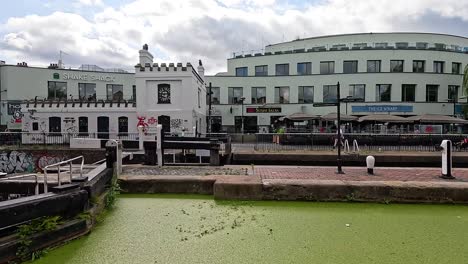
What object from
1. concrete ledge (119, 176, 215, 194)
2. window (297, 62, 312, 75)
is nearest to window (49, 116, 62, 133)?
concrete ledge (119, 176, 215, 194)

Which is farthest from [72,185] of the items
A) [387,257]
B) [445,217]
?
[445,217]

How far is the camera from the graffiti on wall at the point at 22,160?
1891 cm

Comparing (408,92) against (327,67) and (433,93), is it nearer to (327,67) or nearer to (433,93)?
(433,93)

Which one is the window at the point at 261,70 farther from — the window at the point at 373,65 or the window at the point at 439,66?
the window at the point at 439,66

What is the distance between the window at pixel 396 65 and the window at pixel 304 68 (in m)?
8.20

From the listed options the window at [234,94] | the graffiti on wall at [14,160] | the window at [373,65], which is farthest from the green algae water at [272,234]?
A: the window at [373,65]

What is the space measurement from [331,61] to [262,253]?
35.2 meters

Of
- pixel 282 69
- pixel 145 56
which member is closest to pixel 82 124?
pixel 145 56

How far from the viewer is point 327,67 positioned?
122ft

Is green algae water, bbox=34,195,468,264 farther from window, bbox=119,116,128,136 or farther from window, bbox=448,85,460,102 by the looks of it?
window, bbox=448,85,460,102

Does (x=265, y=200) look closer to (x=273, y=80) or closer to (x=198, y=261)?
(x=198, y=261)

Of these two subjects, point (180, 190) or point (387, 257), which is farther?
point (180, 190)

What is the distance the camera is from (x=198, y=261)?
4.23 m

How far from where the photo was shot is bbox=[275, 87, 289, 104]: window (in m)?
37.3
